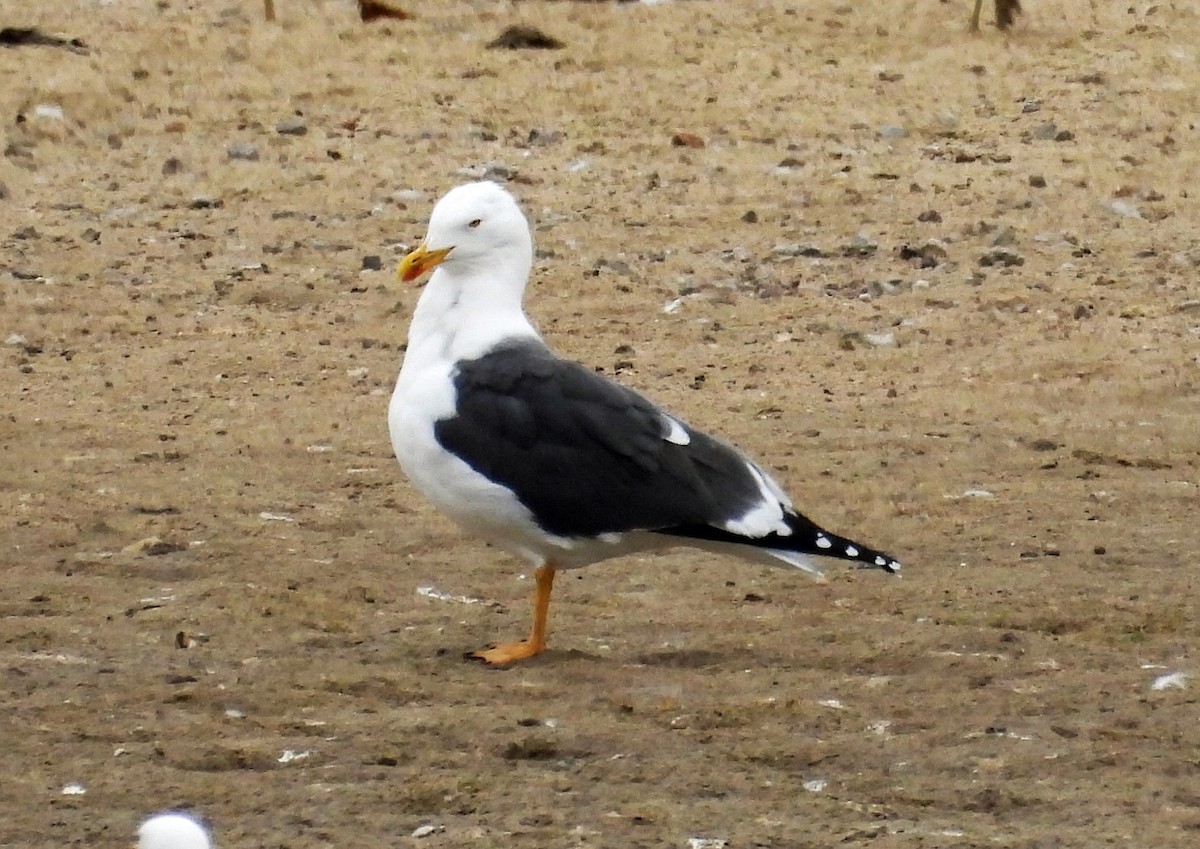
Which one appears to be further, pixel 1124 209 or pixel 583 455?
pixel 1124 209

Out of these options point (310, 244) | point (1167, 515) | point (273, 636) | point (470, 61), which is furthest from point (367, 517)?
point (470, 61)

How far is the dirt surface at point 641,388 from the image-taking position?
409 cm

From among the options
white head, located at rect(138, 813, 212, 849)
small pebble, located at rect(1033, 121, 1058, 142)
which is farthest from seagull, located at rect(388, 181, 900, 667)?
small pebble, located at rect(1033, 121, 1058, 142)

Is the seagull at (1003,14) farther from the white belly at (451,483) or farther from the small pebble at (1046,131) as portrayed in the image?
the white belly at (451,483)

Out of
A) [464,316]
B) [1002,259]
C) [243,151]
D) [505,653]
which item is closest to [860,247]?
[1002,259]

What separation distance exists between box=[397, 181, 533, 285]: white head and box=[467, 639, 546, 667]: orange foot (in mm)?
1005

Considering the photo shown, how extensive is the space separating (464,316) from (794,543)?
102 centimetres

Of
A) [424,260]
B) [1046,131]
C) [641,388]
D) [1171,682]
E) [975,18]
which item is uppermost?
[975,18]

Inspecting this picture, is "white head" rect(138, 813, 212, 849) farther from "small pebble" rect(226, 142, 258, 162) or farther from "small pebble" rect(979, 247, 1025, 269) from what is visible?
"small pebble" rect(226, 142, 258, 162)

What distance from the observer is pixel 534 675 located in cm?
476

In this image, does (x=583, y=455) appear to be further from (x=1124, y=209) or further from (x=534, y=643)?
(x=1124, y=209)

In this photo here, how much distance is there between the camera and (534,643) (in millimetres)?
4938

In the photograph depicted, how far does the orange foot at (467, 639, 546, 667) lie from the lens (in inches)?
191

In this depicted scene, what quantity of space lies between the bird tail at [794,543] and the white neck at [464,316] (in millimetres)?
703
